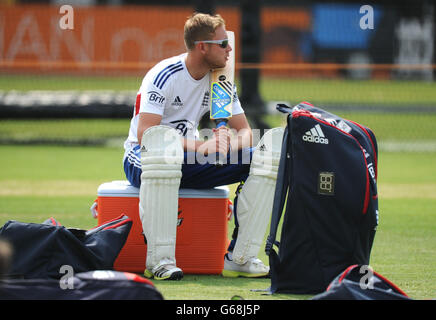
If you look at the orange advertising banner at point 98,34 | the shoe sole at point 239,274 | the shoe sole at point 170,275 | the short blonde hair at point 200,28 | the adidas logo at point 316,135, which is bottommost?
the shoe sole at point 239,274

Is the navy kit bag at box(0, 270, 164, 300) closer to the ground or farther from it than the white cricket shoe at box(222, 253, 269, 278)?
farther from it

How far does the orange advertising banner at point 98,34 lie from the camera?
24.0 m

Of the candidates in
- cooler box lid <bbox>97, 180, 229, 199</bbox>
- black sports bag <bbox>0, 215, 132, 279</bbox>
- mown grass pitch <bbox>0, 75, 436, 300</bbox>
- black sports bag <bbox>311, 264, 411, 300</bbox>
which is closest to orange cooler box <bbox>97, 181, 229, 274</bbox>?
cooler box lid <bbox>97, 180, 229, 199</bbox>

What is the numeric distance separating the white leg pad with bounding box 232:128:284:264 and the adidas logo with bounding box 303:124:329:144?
425 millimetres

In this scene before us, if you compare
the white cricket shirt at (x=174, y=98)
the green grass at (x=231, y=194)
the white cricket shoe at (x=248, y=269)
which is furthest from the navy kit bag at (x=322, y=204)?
the white cricket shirt at (x=174, y=98)

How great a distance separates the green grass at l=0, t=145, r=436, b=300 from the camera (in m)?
3.85

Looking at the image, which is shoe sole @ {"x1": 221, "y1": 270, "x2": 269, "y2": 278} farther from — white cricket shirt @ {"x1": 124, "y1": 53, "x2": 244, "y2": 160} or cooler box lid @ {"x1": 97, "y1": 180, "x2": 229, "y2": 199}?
white cricket shirt @ {"x1": 124, "y1": 53, "x2": 244, "y2": 160}

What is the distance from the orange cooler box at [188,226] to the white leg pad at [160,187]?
0.24m

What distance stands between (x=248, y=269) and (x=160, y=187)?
2.43ft

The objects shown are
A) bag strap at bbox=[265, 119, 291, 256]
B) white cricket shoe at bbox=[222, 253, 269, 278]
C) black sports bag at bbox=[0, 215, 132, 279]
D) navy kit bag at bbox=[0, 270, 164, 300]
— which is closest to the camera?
navy kit bag at bbox=[0, 270, 164, 300]

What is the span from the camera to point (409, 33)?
27.9 meters

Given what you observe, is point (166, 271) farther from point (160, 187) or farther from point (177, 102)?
point (177, 102)

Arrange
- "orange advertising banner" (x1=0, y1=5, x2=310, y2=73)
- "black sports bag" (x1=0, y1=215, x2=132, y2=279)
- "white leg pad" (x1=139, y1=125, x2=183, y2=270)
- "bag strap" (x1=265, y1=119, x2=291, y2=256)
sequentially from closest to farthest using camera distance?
"black sports bag" (x1=0, y1=215, x2=132, y2=279), "bag strap" (x1=265, y1=119, x2=291, y2=256), "white leg pad" (x1=139, y1=125, x2=183, y2=270), "orange advertising banner" (x1=0, y1=5, x2=310, y2=73)

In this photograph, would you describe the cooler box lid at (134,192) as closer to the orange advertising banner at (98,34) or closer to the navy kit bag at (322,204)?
the navy kit bag at (322,204)
